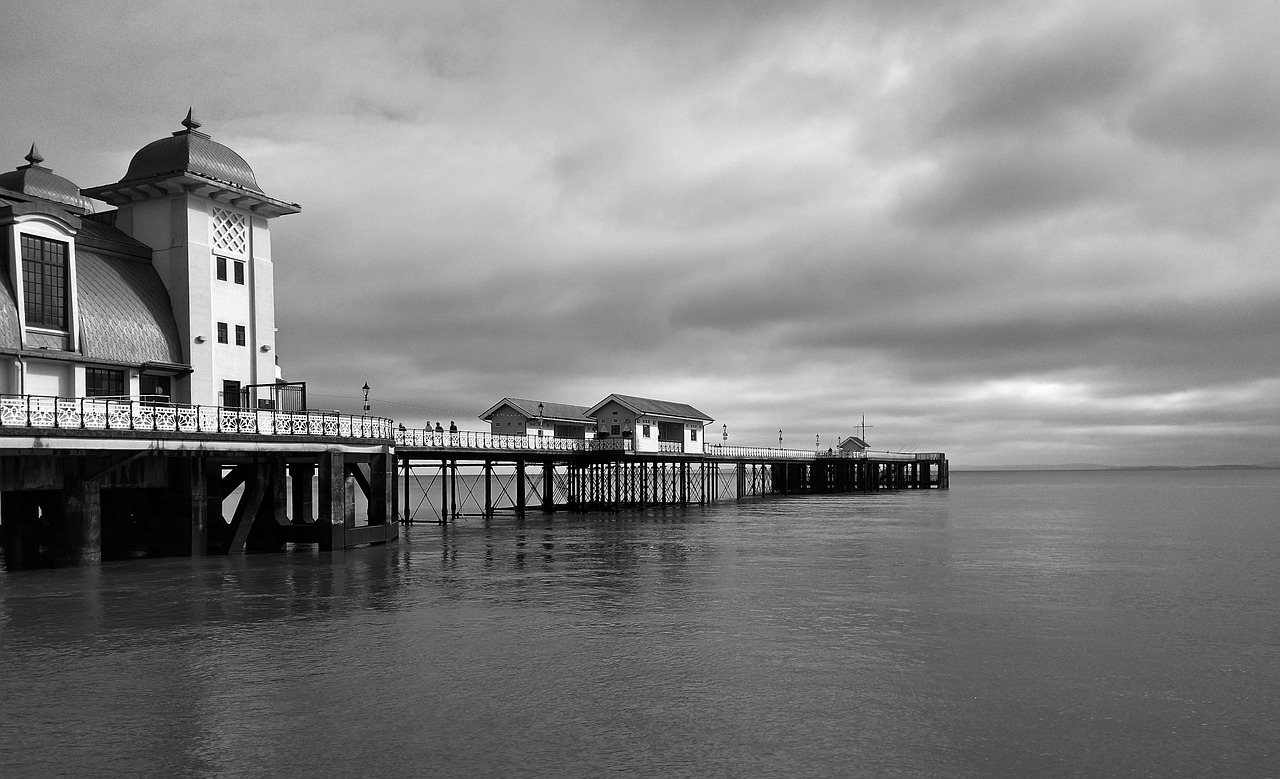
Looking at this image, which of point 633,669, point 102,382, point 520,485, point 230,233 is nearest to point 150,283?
point 230,233

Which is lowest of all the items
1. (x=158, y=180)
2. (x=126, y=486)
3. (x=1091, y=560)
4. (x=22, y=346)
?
(x=1091, y=560)

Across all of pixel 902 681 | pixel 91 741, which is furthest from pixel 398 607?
pixel 902 681

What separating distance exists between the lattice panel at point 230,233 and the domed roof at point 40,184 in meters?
7.66

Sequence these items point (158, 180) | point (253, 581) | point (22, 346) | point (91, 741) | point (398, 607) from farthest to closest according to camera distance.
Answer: point (158, 180)
point (22, 346)
point (253, 581)
point (398, 607)
point (91, 741)

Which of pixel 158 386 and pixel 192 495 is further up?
pixel 158 386

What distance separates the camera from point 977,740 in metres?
14.8

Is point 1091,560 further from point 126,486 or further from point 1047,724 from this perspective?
point 126,486

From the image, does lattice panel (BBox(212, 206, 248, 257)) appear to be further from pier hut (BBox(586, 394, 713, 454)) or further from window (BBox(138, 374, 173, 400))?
pier hut (BBox(586, 394, 713, 454))

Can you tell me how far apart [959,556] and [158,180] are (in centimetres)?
3487

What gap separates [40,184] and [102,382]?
15.7 meters

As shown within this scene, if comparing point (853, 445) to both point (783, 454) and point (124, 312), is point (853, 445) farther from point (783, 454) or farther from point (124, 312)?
point (124, 312)

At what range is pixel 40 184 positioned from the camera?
45750 millimetres

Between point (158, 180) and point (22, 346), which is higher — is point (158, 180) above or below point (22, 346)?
above

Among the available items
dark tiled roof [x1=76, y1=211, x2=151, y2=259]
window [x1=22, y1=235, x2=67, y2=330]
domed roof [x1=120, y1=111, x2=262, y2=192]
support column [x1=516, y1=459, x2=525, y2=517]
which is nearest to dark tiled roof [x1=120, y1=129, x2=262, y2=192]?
domed roof [x1=120, y1=111, x2=262, y2=192]
